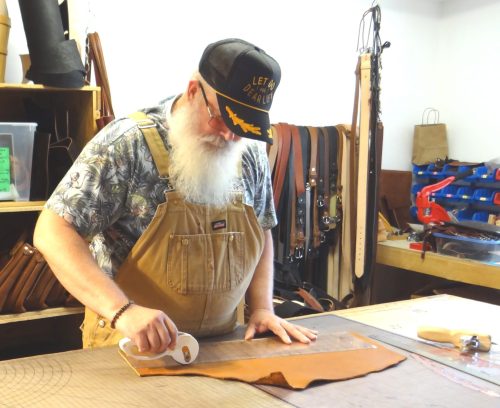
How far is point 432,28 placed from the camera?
4.25 meters

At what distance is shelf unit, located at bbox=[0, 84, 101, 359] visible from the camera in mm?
2377

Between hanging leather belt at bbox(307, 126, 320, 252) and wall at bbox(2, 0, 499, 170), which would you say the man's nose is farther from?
hanging leather belt at bbox(307, 126, 320, 252)

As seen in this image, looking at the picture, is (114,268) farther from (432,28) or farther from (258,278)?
(432,28)

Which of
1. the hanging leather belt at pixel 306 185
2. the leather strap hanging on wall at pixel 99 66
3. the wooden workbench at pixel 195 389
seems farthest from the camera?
the hanging leather belt at pixel 306 185

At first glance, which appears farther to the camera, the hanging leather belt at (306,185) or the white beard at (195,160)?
the hanging leather belt at (306,185)

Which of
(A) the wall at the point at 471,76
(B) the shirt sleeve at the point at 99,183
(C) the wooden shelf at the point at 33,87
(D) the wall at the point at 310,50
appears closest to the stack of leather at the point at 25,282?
(C) the wooden shelf at the point at 33,87

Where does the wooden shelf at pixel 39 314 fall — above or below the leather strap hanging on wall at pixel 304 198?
below

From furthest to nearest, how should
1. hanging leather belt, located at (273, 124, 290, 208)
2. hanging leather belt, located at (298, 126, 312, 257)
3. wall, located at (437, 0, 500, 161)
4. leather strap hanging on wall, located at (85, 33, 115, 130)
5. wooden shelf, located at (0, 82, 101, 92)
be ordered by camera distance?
wall, located at (437, 0, 500, 161) < hanging leather belt, located at (298, 126, 312, 257) < hanging leather belt, located at (273, 124, 290, 208) < leather strap hanging on wall, located at (85, 33, 115, 130) < wooden shelf, located at (0, 82, 101, 92)

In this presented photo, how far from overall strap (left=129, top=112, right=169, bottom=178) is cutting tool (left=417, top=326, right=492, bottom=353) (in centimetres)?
81

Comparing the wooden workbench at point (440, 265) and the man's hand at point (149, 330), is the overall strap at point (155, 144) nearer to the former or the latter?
the man's hand at point (149, 330)

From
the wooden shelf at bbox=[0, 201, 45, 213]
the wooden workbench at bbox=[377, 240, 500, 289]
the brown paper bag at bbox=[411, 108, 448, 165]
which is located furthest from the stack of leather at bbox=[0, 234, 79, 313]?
the brown paper bag at bbox=[411, 108, 448, 165]

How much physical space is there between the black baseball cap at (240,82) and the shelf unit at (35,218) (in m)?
1.10

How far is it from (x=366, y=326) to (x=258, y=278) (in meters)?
0.34

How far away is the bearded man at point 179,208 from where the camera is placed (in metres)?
1.42
